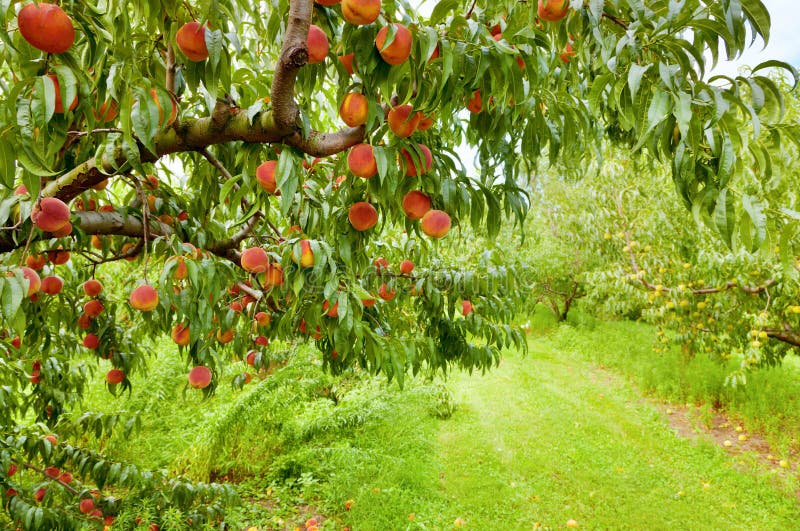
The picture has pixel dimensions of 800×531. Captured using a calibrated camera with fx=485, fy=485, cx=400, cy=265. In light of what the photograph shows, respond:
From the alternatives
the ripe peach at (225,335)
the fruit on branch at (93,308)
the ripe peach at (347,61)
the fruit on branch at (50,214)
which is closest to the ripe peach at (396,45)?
the ripe peach at (347,61)

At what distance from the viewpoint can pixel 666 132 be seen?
0.86 metres

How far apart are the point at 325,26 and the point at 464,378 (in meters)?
7.34

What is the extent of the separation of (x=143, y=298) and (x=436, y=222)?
3.75 feet

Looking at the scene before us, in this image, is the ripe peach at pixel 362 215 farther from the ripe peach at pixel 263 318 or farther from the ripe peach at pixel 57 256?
the ripe peach at pixel 57 256

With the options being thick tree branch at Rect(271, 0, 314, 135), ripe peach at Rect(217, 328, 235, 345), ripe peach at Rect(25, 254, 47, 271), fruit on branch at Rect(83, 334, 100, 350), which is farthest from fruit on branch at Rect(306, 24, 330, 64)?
fruit on branch at Rect(83, 334, 100, 350)

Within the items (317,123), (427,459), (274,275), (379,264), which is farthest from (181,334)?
(427,459)

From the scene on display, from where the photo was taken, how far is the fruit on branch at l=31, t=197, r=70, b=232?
1.39m

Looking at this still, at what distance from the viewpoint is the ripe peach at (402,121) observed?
3.63 ft

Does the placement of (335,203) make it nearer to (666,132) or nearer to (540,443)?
(666,132)

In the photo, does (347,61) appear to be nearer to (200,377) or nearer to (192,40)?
(192,40)

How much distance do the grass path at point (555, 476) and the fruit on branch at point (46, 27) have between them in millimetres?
3645

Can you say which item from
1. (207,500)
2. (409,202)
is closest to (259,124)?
(409,202)

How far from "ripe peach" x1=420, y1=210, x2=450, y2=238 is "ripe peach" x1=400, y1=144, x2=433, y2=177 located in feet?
0.49

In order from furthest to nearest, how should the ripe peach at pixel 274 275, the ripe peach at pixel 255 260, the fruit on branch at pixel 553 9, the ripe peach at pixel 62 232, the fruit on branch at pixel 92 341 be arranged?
the fruit on branch at pixel 92 341
the ripe peach at pixel 274 275
the ripe peach at pixel 255 260
the ripe peach at pixel 62 232
the fruit on branch at pixel 553 9
